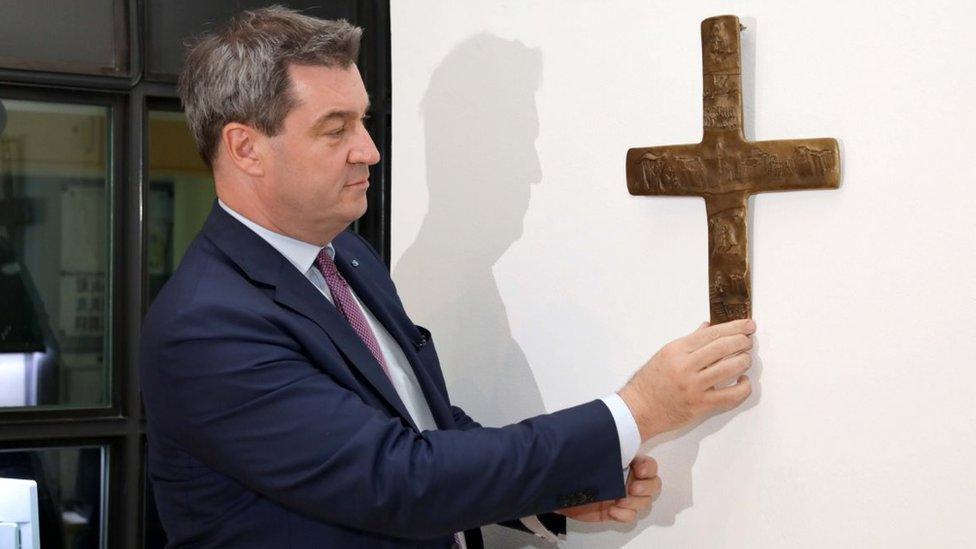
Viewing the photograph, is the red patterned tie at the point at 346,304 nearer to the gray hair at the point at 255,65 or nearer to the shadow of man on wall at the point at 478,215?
the gray hair at the point at 255,65

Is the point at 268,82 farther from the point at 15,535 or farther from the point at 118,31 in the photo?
the point at 118,31

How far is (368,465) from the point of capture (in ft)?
4.77

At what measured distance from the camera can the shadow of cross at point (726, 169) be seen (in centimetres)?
155

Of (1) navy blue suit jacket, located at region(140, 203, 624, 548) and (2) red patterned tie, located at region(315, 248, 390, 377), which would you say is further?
(2) red patterned tie, located at region(315, 248, 390, 377)

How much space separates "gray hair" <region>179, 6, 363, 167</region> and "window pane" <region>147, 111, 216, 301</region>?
42.1 inches

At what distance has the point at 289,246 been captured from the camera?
67.2 inches

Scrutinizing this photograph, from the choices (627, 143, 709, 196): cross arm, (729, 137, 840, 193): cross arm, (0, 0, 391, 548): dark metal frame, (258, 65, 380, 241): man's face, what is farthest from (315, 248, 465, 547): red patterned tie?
(0, 0, 391, 548): dark metal frame

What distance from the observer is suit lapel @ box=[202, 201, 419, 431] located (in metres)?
1.62

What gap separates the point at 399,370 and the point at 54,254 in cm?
125

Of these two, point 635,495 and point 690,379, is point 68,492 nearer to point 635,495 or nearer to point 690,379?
point 635,495

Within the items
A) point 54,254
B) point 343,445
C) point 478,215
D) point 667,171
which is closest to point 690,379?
point 667,171

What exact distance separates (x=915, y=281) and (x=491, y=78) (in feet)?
3.08

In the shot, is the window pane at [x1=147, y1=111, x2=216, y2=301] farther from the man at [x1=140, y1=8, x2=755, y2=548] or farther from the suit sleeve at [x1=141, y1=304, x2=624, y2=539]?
the suit sleeve at [x1=141, y1=304, x2=624, y2=539]

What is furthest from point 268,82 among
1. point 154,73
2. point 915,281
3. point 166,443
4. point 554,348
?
point 154,73
